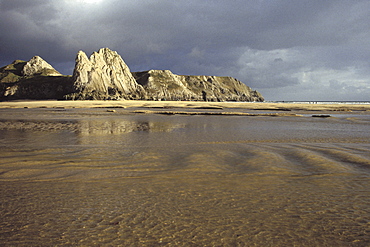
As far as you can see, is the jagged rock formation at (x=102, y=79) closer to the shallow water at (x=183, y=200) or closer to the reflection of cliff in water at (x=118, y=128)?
the reflection of cliff in water at (x=118, y=128)

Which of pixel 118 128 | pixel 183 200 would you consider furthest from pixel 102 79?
pixel 183 200

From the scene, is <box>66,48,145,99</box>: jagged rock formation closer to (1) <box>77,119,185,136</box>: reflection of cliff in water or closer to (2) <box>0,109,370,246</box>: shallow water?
(1) <box>77,119,185,136</box>: reflection of cliff in water

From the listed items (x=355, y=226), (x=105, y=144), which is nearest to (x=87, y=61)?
(x=105, y=144)

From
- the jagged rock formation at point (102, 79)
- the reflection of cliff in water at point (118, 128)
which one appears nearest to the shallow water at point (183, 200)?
the reflection of cliff in water at point (118, 128)

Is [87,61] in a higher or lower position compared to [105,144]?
higher

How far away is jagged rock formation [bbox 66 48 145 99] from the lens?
14225 cm

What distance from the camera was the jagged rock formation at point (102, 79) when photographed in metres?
142

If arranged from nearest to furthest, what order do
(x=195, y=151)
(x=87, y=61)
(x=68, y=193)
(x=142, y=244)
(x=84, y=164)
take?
1. (x=142, y=244)
2. (x=68, y=193)
3. (x=84, y=164)
4. (x=195, y=151)
5. (x=87, y=61)

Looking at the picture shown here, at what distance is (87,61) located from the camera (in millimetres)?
162750

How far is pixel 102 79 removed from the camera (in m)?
158

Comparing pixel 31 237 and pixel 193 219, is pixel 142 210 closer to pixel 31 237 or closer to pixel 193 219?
pixel 193 219

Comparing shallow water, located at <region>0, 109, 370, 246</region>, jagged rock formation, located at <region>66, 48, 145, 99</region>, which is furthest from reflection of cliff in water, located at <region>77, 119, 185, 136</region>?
jagged rock formation, located at <region>66, 48, 145, 99</region>

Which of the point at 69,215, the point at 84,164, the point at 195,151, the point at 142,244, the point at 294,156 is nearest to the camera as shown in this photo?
the point at 142,244

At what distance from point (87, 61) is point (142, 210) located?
176226 millimetres
